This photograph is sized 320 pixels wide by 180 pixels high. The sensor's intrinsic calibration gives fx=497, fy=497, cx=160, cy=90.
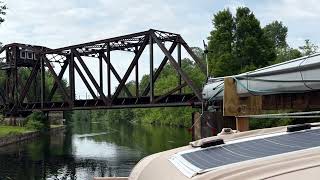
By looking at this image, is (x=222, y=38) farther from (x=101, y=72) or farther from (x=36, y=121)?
(x=36, y=121)

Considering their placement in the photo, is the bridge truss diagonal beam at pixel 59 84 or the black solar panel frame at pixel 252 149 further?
the bridge truss diagonal beam at pixel 59 84

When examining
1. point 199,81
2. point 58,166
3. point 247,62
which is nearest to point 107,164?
point 58,166

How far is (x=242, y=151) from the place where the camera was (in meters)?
3.88

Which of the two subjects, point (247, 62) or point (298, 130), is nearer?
point (298, 130)

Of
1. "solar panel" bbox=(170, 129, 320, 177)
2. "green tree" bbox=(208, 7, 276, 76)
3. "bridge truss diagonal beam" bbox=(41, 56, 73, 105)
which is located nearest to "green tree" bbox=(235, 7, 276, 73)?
"green tree" bbox=(208, 7, 276, 76)

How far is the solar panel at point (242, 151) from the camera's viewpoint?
11.3 feet

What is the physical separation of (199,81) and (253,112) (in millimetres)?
60048

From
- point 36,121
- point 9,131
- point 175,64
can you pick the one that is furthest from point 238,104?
point 36,121

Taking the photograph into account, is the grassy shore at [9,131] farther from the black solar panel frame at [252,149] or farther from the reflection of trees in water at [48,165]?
the black solar panel frame at [252,149]

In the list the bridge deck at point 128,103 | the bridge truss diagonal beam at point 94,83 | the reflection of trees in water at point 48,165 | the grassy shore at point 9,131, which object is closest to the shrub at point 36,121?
the bridge deck at point 128,103

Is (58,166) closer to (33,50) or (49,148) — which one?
(49,148)

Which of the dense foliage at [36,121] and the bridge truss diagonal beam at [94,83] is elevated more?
the bridge truss diagonal beam at [94,83]

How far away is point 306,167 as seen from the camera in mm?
2639

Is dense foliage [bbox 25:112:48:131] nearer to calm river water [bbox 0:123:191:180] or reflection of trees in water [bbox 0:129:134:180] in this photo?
calm river water [bbox 0:123:191:180]
